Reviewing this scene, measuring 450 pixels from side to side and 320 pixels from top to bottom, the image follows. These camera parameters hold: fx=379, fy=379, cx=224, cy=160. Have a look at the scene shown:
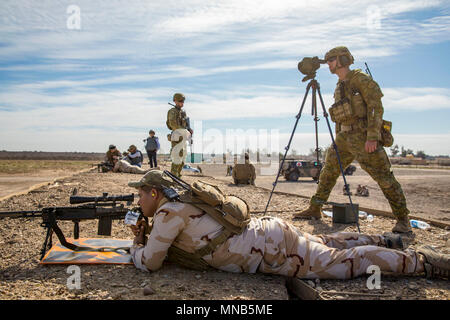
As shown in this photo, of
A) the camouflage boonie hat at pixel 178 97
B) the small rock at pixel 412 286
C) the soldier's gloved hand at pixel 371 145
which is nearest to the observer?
the small rock at pixel 412 286

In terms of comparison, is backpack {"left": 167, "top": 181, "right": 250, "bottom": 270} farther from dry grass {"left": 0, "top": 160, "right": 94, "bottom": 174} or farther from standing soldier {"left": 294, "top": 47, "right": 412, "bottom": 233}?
dry grass {"left": 0, "top": 160, "right": 94, "bottom": 174}

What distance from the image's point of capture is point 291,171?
18531 millimetres

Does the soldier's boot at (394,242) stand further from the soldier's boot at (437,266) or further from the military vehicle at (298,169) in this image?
the military vehicle at (298,169)

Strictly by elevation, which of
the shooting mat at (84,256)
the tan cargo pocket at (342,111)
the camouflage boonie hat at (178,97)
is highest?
the camouflage boonie hat at (178,97)

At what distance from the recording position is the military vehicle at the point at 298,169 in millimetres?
18562

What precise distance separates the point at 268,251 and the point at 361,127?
2714mm

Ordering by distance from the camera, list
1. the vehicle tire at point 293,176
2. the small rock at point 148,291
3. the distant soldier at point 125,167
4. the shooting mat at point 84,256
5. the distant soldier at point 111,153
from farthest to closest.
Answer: the vehicle tire at point 293,176 < the distant soldier at point 111,153 < the distant soldier at point 125,167 < the shooting mat at point 84,256 < the small rock at point 148,291

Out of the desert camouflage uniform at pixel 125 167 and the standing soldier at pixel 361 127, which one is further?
the desert camouflage uniform at pixel 125 167

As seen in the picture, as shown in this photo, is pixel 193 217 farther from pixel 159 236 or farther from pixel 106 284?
pixel 106 284

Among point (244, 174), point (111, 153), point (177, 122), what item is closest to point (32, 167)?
point (111, 153)

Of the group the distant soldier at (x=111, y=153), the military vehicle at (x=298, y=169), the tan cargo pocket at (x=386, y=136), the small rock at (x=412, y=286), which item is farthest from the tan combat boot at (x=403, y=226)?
the distant soldier at (x=111, y=153)

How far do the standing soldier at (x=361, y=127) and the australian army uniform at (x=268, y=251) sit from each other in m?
1.83

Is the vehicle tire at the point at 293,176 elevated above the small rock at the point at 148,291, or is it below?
above
